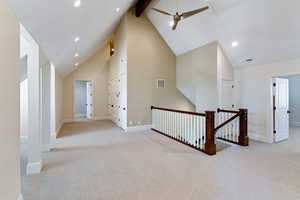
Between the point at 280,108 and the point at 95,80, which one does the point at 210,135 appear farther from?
the point at 95,80

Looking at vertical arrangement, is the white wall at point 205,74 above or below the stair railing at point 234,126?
above

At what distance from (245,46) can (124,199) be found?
4.84 m

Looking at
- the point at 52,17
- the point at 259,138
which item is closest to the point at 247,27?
the point at 259,138

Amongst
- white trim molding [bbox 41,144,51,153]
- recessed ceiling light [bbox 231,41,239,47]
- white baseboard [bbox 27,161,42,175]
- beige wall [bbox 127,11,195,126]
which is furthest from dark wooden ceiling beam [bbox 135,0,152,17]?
white baseboard [bbox 27,161,42,175]

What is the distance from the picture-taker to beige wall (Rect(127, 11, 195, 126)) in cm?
597

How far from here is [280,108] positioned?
484 centimetres

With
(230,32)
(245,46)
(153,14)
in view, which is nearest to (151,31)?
(153,14)

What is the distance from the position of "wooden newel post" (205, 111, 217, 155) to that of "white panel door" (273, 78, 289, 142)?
97.7 inches

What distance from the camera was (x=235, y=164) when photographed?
3.05m

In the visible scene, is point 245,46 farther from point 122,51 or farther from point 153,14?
point 122,51

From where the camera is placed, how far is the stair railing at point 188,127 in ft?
11.9

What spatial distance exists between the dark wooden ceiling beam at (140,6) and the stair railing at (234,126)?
168 inches

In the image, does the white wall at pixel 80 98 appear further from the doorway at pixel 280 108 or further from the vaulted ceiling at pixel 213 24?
the doorway at pixel 280 108

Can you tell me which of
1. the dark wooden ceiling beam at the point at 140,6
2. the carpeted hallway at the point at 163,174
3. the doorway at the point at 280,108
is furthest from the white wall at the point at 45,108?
the doorway at the point at 280,108
